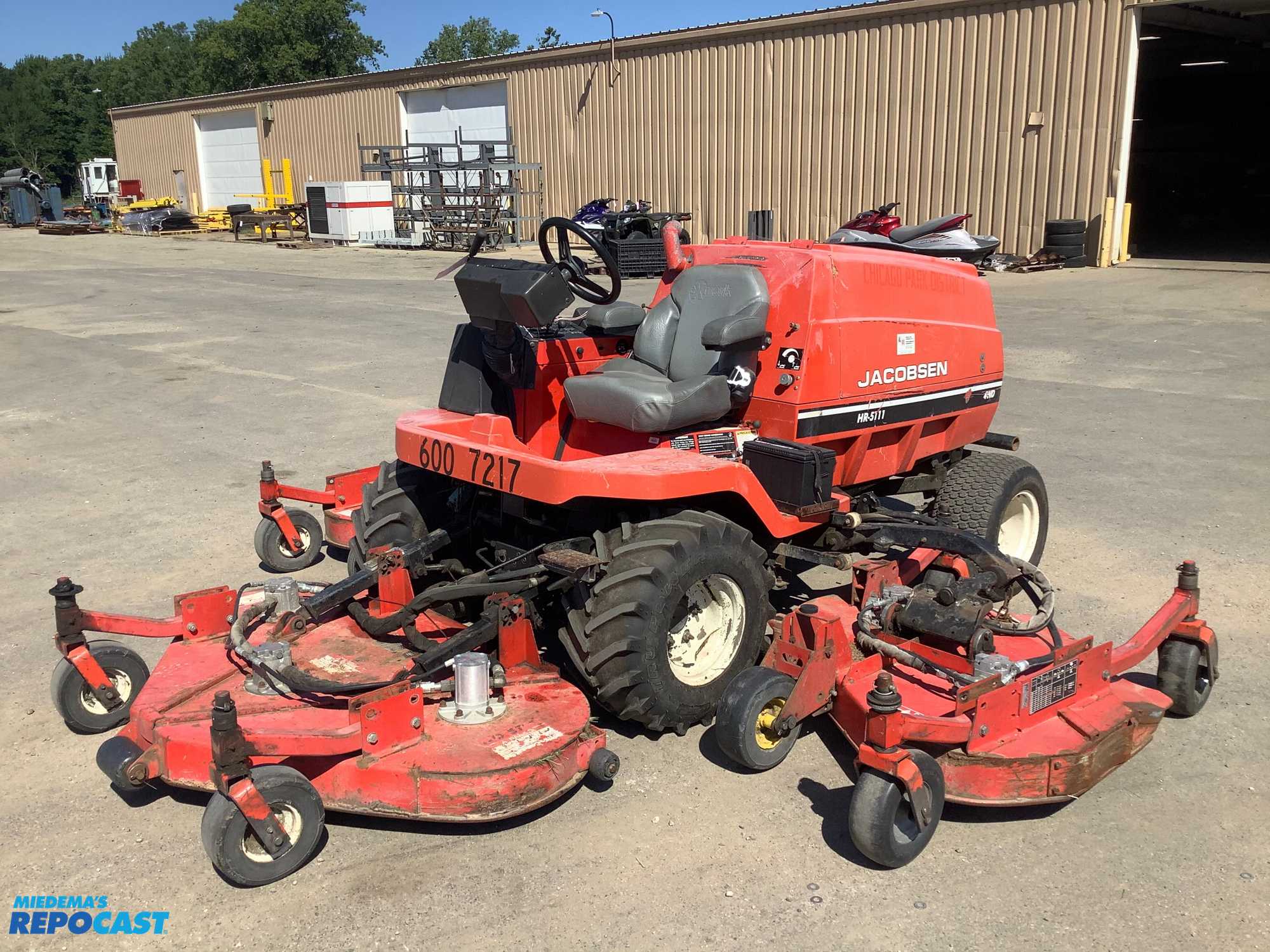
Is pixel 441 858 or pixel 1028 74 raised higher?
pixel 1028 74

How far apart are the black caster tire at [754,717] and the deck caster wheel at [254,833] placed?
1320 mm

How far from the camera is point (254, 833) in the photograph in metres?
3.20

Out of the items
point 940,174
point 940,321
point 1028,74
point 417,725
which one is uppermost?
point 1028,74

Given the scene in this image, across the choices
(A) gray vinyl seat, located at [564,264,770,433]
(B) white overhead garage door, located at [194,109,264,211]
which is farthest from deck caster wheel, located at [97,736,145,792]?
(B) white overhead garage door, located at [194,109,264,211]

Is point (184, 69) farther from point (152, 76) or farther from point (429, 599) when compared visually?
point (429, 599)

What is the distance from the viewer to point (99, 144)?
70.9 meters

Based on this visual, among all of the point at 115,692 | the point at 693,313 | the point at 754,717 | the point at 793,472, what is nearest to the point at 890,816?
the point at 754,717

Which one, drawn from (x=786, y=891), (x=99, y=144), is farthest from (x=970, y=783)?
(x=99, y=144)

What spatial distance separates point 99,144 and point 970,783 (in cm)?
7928

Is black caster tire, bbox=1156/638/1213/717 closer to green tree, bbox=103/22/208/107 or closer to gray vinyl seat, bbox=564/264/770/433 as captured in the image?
gray vinyl seat, bbox=564/264/770/433

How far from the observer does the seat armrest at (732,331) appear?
4324 millimetres

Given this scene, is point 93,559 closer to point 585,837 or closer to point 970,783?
point 585,837

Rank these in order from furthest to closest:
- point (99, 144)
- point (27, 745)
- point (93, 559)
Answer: point (99, 144), point (93, 559), point (27, 745)

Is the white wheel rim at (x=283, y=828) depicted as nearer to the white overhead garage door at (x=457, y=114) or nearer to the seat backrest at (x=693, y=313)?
the seat backrest at (x=693, y=313)
